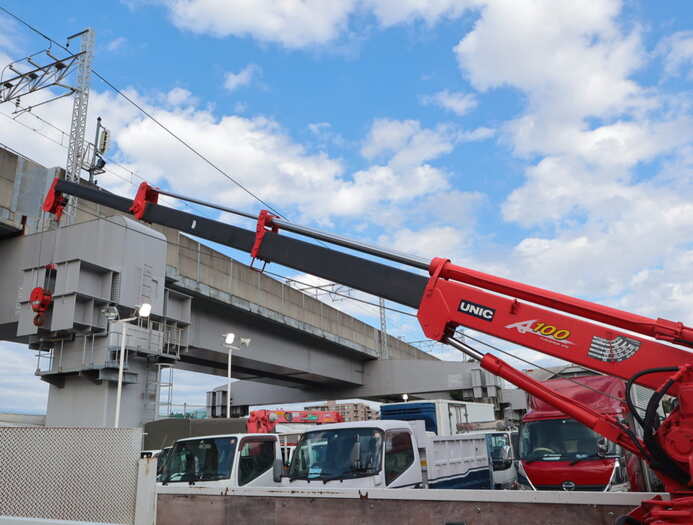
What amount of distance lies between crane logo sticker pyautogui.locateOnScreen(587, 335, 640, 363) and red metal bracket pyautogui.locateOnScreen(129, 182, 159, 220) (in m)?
8.51

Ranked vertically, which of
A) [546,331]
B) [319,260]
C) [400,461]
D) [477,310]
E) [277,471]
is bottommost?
[277,471]

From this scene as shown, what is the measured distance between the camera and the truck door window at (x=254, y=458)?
10.1m

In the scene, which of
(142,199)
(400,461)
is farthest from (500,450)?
(142,199)

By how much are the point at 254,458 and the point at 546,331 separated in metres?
6.39

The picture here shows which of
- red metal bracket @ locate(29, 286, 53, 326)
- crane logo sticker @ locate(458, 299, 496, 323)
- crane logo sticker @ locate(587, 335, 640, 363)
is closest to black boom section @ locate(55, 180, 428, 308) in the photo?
crane logo sticker @ locate(458, 299, 496, 323)

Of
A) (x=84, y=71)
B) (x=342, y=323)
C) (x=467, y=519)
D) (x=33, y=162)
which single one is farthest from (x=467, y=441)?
(x=342, y=323)

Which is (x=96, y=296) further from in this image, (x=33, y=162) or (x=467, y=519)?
(x=467, y=519)

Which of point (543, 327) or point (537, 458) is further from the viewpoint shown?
point (537, 458)

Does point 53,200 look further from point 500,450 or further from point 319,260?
point 500,450

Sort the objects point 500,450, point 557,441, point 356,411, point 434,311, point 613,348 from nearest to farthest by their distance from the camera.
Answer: point 613,348, point 434,311, point 557,441, point 500,450, point 356,411

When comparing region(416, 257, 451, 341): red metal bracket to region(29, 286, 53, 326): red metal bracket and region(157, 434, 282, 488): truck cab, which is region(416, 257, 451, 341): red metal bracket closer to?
region(157, 434, 282, 488): truck cab

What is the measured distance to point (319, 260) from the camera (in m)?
8.27

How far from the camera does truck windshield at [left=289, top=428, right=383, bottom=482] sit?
8828 millimetres

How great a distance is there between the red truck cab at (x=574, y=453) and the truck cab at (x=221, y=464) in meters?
4.99
